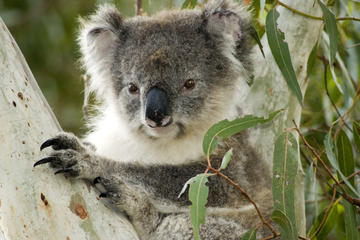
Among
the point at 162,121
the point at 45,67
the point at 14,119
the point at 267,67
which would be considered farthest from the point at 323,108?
the point at 45,67

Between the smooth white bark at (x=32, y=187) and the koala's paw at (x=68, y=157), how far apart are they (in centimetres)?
3

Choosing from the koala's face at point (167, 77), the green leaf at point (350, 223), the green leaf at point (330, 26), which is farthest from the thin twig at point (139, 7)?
the green leaf at point (350, 223)

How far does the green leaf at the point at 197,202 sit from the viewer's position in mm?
1797

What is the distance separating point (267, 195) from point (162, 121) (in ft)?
2.48

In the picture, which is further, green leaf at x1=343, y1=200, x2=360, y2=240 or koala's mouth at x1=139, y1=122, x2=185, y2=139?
koala's mouth at x1=139, y1=122, x2=185, y2=139

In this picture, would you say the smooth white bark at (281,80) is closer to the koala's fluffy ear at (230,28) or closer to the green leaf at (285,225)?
the koala's fluffy ear at (230,28)

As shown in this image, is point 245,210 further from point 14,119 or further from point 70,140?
point 14,119

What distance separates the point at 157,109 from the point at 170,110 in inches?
4.6

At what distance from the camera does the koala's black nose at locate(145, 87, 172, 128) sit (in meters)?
2.38

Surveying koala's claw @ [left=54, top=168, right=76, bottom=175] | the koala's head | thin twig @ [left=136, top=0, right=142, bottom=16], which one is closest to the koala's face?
the koala's head

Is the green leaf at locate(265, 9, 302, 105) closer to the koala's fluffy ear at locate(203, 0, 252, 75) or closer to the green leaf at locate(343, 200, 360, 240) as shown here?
the koala's fluffy ear at locate(203, 0, 252, 75)

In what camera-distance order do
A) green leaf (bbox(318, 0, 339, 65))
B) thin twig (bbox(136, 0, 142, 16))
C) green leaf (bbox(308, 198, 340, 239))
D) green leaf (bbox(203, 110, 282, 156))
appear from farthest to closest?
thin twig (bbox(136, 0, 142, 16))
green leaf (bbox(308, 198, 340, 239))
green leaf (bbox(318, 0, 339, 65))
green leaf (bbox(203, 110, 282, 156))

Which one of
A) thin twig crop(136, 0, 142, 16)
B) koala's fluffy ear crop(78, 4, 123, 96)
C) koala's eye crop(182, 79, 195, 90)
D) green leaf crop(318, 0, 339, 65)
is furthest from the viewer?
thin twig crop(136, 0, 142, 16)

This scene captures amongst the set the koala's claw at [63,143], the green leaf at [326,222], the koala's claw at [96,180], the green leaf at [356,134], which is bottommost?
the green leaf at [326,222]
